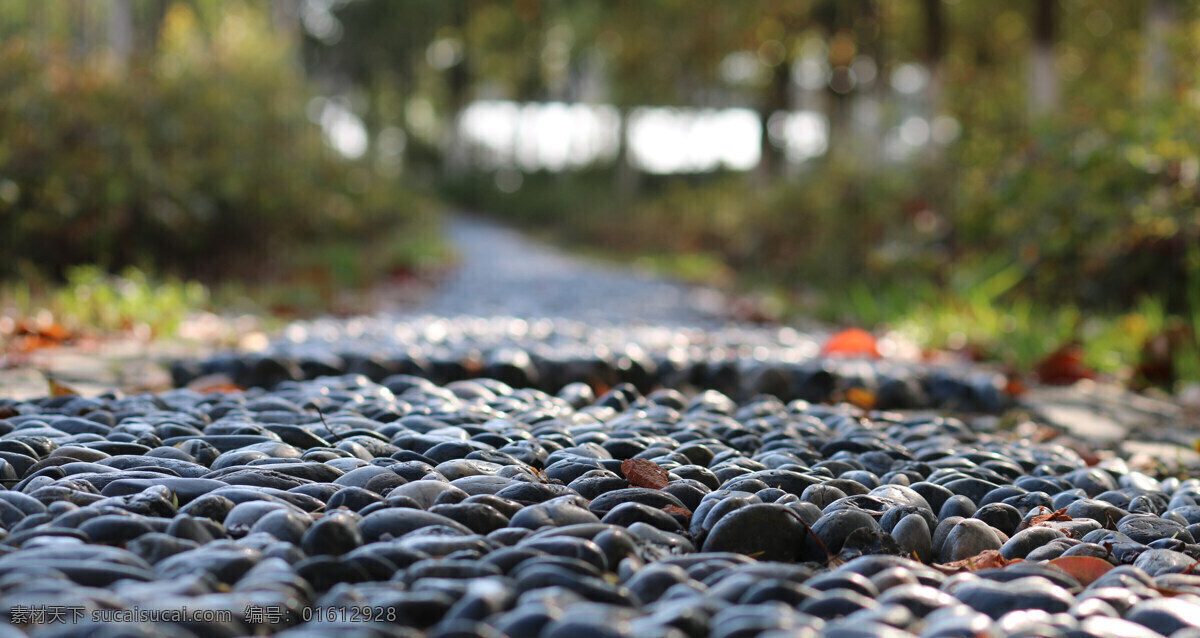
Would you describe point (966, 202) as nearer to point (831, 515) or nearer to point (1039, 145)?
point (1039, 145)

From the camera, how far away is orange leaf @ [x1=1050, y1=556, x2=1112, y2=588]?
150 cm

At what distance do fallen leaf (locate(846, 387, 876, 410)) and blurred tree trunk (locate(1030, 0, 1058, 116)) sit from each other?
7.06m

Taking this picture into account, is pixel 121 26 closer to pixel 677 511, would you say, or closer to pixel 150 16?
pixel 677 511

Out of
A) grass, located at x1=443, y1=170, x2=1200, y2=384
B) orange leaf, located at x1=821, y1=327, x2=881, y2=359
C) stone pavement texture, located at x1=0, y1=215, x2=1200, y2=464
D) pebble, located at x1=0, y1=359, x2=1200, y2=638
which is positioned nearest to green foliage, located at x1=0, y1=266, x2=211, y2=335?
stone pavement texture, located at x1=0, y1=215, x2=1200, y2=464

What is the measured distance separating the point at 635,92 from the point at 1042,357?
1609 cm

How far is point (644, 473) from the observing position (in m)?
1.80

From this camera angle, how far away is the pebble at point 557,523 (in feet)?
3.89

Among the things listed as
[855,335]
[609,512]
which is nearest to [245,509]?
[609,512]

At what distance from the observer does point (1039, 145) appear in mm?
6102


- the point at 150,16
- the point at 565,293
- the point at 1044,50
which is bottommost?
the point at 565,293

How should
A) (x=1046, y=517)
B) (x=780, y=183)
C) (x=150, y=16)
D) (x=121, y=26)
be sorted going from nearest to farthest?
(x=1046, y=517)
(x=121, y=26)
(x=780, y=183)
(x=150, y=16)

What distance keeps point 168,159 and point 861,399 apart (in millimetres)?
5415

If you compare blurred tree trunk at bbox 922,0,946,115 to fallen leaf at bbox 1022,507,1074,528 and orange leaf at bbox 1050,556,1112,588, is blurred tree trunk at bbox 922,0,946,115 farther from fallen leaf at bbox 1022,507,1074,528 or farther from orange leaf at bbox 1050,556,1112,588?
orange leaf at bbox 1050,556,1112,588

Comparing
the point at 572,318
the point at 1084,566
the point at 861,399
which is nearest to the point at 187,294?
→ the point at 572,318
